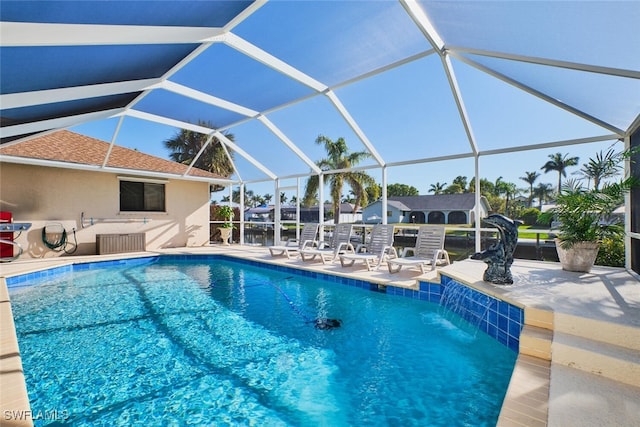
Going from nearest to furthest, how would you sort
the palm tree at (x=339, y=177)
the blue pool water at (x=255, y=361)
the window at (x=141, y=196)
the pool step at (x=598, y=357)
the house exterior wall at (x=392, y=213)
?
the pool step at (x=598, y=357)
the blue pool water at (x=255, y=361)
the window at (x=141, y=196)
the palm tree at (x=339, y=177)
the house exterior wall at (x=392, y=213)

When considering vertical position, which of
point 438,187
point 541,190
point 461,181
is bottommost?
point 541,190

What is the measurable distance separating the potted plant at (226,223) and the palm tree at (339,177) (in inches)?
373

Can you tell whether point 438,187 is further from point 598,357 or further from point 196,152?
point 598,357

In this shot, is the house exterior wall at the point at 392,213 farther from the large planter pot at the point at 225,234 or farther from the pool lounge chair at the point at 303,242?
the pool lounge chair at the point at 303,242

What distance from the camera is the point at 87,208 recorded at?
36.7 feet

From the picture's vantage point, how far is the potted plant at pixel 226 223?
14.4 meters

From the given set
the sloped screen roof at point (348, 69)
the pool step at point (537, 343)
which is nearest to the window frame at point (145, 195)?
the sloped screen roof at point (348, 69)

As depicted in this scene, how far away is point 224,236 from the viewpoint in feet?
47.7

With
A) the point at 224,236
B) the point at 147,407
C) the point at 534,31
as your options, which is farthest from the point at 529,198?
the point at 147,407

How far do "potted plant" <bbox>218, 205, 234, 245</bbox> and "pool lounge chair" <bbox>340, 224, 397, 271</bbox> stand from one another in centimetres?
792

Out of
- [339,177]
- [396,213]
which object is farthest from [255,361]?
[396,213]

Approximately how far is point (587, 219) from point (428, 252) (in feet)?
9.83

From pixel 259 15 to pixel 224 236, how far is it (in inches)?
440

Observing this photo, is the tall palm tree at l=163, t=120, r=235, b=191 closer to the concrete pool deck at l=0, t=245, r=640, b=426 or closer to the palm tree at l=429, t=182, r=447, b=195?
the concrete pool deck at l=0, t=245, r=640, b=426
